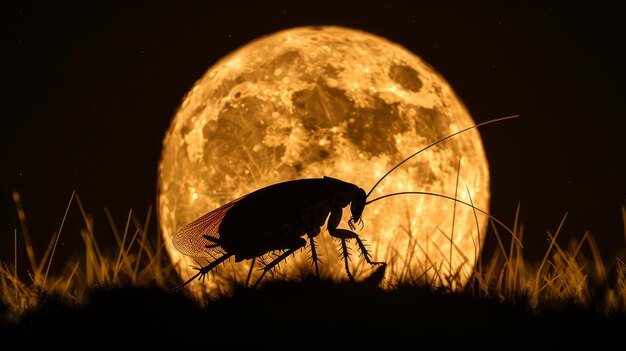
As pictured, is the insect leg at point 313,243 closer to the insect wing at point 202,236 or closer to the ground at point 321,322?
the ground at point 321,322

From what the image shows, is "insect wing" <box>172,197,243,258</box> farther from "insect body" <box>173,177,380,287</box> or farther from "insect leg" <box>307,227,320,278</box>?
"insect leg" <box>307,227,320,278</box>

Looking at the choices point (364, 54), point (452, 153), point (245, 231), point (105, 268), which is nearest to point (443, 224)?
point (452, 153)

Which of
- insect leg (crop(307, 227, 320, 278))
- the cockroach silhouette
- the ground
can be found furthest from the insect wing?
insect leg (crop(307, 227, 320, 278))

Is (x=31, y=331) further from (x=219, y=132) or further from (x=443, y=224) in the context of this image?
(x=443, y=224)

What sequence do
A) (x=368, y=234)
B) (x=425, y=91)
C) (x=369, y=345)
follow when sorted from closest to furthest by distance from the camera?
(x=369, y=345), (x=368, y=234), (x=425, y=91)

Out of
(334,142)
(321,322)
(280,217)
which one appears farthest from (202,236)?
(334,142)
